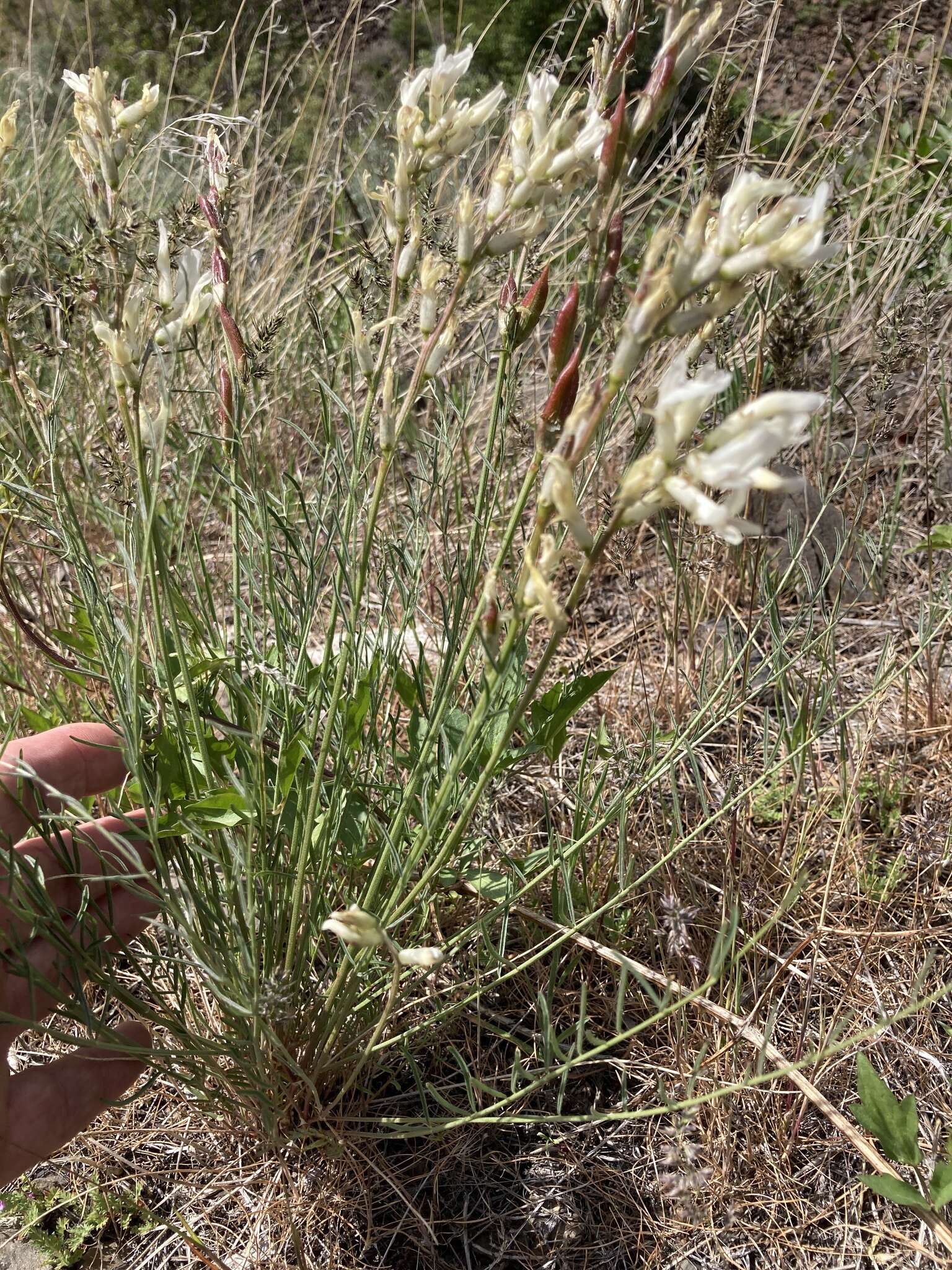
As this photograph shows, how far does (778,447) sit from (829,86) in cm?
458

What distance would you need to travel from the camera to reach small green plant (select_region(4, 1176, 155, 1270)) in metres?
1.35

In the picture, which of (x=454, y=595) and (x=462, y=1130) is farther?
(x=462, y=1130)

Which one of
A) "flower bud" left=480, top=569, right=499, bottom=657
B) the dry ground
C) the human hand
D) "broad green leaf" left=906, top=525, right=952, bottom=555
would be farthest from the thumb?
"broad green leaf" left=906, top=525, right=952, bottom=555

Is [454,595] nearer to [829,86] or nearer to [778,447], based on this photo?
[778,447]

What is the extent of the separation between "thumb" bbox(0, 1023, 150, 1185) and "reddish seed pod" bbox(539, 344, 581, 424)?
913 millimetres

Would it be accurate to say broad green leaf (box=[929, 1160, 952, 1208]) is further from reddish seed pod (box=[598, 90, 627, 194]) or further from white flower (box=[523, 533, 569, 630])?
reddish seed pod (box=[598, 90, 627, 194])

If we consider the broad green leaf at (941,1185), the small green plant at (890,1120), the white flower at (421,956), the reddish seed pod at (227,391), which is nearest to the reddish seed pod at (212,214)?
the reddish seed pod at (227,391)

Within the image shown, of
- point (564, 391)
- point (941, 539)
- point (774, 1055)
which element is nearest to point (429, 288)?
point (564, 391)

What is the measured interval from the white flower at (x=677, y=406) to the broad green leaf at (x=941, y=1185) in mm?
1031

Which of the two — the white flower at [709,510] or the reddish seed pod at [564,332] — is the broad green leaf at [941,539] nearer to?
the reddish seed pod at [564,332]

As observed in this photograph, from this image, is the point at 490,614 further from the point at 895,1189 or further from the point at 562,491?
the point at 895,1189

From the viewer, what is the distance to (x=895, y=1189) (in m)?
1.19

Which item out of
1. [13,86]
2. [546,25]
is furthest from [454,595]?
[546,25]

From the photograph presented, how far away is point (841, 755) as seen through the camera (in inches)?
59.6
